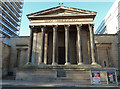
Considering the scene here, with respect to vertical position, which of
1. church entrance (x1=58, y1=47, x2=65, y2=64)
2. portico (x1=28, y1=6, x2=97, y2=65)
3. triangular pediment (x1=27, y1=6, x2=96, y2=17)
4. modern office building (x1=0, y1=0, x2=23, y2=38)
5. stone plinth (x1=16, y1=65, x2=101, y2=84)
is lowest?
stone plinth (x1=16, y1=65, x2=101, y2=84)

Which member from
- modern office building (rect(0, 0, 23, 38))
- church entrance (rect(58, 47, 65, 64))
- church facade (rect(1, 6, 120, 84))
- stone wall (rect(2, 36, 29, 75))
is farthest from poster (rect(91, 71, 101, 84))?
modern office building (rect(0, 0, 23, 38))

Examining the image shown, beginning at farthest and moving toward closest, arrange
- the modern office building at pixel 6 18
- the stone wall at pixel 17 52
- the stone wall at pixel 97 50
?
1. the modern office building at pixel 6 18
2. the stone wall at pixel 17 52
3. the stone wall at pixel 97 50

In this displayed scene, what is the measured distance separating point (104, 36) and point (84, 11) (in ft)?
28.6

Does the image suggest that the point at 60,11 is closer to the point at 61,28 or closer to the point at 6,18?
the point at 61,28

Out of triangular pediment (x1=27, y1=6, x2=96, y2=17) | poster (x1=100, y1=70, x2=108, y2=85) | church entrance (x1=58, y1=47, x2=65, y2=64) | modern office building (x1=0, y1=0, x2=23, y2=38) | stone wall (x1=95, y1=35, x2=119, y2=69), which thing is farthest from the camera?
modern office building (x1=0, y1=0, x2=23, y2=38)

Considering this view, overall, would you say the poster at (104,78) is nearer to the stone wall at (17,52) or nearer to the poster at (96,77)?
the poster at (96,77)

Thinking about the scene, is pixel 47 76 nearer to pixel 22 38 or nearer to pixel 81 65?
pixel 81 65

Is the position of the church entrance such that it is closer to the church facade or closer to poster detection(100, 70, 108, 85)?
the church facade

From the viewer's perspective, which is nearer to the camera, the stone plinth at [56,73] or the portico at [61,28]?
the stone plinth at [56,73]

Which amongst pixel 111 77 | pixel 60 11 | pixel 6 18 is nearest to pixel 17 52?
pixel 60 11

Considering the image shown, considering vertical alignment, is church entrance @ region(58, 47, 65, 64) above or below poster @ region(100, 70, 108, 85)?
above

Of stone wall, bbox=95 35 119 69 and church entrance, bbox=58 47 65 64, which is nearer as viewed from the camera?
church entrance, bbox=58 47 65 64

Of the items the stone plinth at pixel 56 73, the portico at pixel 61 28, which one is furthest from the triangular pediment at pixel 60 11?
the stone plinth at pixel 56 73

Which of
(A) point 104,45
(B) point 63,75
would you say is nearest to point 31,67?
(B) point 63,75
